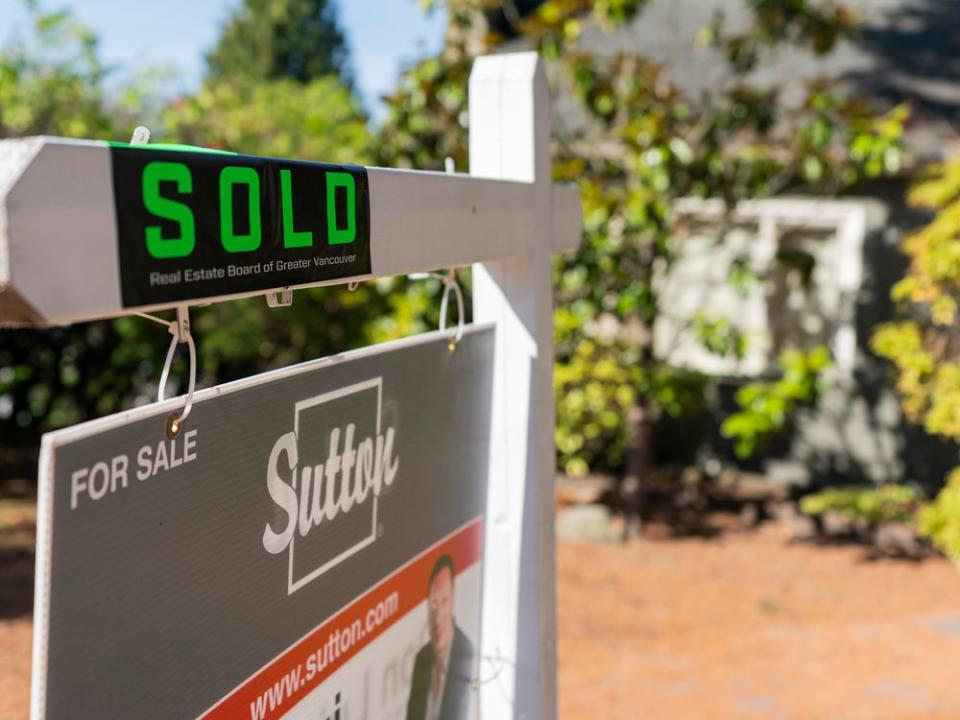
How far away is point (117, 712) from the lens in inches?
49.8

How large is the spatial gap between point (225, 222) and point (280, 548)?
1.85 ft

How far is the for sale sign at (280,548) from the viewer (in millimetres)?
1197

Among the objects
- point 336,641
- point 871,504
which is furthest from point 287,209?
point 871,504

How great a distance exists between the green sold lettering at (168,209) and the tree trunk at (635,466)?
8001 mm

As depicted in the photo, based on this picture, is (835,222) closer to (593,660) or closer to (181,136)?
(593,660)

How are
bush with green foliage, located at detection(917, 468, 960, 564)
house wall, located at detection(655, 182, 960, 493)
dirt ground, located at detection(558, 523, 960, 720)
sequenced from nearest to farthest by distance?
dirt ground, located at detection(558, 523, 960, 720) → bush with green foliage, located at detection(917, 468, 960, 564) → house wall, located at detection(655, 182, 960, 493)

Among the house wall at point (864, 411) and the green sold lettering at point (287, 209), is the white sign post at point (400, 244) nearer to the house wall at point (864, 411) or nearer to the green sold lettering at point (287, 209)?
the green sold lettering at point (287, 209)

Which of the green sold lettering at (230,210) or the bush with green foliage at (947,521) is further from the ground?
the green sold lettering at (230,210)

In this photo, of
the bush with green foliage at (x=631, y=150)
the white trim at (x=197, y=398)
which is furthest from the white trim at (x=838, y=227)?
the white trim at (x=197, y=398)

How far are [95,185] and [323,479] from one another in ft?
2.52

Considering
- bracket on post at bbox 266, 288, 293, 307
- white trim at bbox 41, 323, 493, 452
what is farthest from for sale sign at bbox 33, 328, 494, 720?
bracket on post at bbox 266, 288, 293, 307

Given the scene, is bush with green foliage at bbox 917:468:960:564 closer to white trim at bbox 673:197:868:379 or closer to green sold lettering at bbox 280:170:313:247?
white trim at bbox 673:197:868:379

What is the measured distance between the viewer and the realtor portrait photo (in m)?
2.20

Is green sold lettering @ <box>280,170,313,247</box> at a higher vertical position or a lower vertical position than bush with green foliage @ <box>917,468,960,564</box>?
higher
